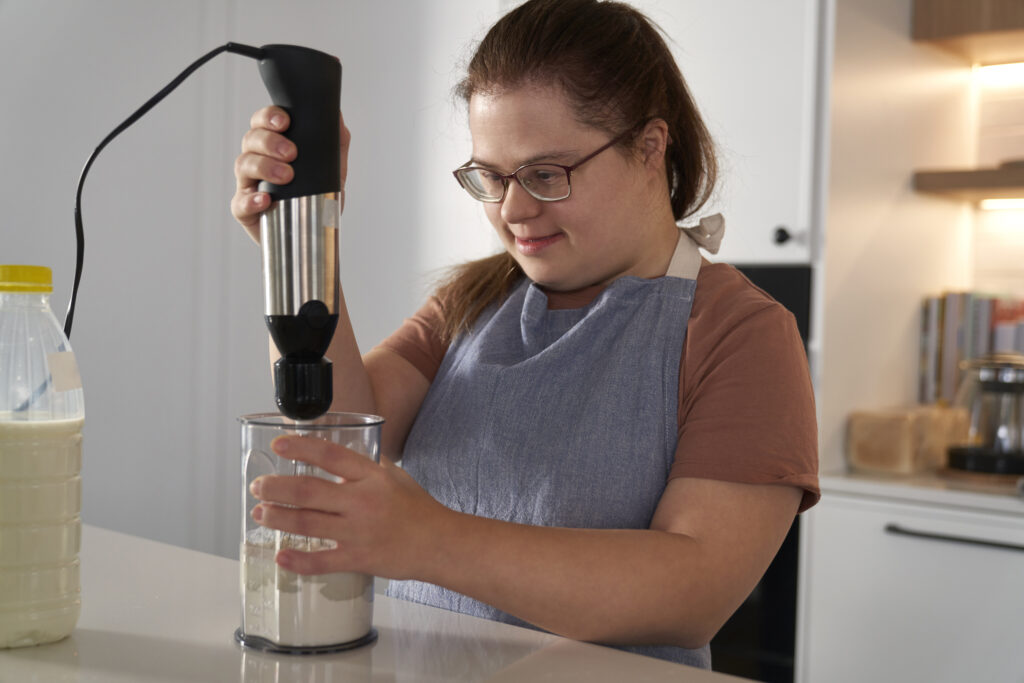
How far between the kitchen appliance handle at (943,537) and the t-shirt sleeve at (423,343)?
1.13m

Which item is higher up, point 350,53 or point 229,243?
point 350,53

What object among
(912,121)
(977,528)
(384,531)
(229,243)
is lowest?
(977,528)

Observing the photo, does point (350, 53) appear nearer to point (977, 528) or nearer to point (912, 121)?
point (912, 121)

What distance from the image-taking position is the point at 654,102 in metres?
1.06

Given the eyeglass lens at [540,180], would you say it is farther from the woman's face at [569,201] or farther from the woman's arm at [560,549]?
the woman's arm at [560,549]

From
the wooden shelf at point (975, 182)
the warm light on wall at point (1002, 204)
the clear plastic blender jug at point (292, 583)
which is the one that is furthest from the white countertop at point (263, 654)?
the warm light on wall at point (1002, 204)

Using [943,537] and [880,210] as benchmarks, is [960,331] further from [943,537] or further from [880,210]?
[943,537]

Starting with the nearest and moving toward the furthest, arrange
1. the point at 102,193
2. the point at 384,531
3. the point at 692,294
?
1. the point at 384,531
2. the point at 692,294
3. the point at 102,193

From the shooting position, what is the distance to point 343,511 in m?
0.64

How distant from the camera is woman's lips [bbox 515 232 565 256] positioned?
3.40ft

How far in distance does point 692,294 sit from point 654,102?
22cm

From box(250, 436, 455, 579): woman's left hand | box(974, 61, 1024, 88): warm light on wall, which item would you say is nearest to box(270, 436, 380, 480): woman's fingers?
box(250, 436, 455, 579): woman's left hand

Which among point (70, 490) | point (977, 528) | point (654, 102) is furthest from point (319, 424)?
point (977, 528)

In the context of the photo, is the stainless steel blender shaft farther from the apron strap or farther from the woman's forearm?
the apron strap
